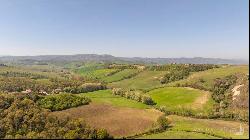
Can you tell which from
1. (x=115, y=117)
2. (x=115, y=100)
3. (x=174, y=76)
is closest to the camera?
(x=115, y=117)

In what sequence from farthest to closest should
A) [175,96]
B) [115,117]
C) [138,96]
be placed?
[175,96], [138,96], [115,117]

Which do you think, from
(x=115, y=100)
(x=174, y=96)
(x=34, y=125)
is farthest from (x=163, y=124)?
(x=174, y=96)

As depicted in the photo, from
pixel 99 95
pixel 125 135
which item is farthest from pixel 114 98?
pixel 125 135

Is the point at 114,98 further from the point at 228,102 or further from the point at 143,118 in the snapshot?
the point at 228,102

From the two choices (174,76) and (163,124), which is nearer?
(163,124)

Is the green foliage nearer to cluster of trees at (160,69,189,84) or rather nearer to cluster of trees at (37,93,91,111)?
cluster of trees at (37,93,91,111)

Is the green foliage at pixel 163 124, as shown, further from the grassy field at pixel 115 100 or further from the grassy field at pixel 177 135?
the grassy field at pixel 115 100

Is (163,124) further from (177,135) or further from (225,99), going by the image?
(225,99)
